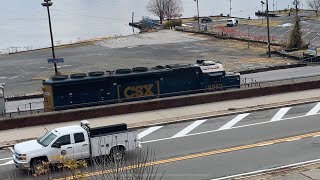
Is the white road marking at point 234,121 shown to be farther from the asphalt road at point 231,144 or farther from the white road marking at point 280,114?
the white road marking at point 280,114

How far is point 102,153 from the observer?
18.9m

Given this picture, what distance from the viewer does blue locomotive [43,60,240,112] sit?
98.3ft

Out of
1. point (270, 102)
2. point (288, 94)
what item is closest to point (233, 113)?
point (270, 102)

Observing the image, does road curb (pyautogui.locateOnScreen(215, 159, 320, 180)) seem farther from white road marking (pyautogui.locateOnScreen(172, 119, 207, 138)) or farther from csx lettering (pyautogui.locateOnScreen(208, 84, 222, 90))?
csx lettering (pyautogui.locateOnScreen(208, 84, 222, 90))

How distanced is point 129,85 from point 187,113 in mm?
5340

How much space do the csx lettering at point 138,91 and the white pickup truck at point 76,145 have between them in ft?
39.0

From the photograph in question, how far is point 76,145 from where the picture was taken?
18.7 m

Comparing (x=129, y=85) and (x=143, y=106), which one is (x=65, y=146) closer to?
(x=143, y=106)

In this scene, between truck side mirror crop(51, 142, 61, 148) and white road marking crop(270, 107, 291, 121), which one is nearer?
truck side mirror crop(51, 142, 61, 148)

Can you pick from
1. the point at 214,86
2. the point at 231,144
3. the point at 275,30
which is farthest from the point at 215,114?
the point at 275,30

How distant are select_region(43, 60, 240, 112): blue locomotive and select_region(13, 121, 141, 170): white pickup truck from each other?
981cm

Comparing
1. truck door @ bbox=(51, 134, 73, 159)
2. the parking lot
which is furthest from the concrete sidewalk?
the parking lot

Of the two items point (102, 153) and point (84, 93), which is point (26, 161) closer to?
point (102, 153)

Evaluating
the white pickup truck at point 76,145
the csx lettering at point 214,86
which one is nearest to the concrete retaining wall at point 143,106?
the csx lettering at point 214,86
